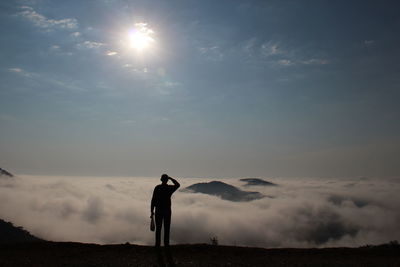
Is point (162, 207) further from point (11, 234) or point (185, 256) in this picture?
point (11, 234)

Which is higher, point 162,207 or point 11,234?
point 162,207

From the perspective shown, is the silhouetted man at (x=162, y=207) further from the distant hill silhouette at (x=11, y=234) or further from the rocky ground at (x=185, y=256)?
the distant hill silhouette at (x=11, y=234)

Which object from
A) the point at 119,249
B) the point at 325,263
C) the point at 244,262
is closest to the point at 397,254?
the point at 325,263

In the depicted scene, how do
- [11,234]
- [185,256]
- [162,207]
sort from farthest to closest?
[11,234]
[185,256]
[162,207]

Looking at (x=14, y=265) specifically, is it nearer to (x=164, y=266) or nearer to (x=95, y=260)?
(x=95, y=260)

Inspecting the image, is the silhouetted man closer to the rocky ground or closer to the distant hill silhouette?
the rocky ground

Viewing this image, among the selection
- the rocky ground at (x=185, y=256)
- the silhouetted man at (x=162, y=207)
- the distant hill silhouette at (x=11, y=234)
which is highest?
the silhouetted man at (x=162, y=207)

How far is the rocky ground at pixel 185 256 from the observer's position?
11.2 m

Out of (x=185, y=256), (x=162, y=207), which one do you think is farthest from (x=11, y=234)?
(x=162, y=207)

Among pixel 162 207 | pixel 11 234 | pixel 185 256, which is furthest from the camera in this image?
pixel 11 234

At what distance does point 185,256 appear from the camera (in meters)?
12.8

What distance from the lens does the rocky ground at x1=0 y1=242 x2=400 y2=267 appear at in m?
11.2

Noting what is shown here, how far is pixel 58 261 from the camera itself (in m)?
11.6

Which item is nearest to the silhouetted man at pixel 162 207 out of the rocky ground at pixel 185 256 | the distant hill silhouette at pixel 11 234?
the rocky ground at pixel 185 256
